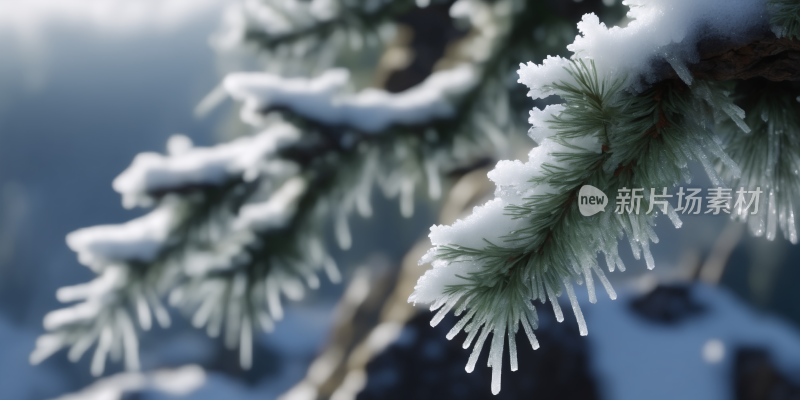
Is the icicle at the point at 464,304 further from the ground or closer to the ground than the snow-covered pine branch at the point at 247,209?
closer to the ground

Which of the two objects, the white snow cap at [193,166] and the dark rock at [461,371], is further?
the dark rock at [461,371]

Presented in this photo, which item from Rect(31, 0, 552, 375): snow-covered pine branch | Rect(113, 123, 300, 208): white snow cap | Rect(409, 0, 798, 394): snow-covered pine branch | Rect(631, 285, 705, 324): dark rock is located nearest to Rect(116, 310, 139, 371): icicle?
Rect(31, 0, 552, 375): snow-covered pine branch

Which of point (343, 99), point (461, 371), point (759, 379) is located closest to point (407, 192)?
point (343, 99)

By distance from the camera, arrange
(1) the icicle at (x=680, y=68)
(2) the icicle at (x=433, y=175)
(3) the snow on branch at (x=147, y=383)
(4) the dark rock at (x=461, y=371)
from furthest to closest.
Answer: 1. (3) the snow on branch at (x=147, y=383)
2. (4) the dark rock at (x=461, y=371)
3. (2) the icicle at (x=433, y=175)
4. (1) the icicle at (x=680, y=68)

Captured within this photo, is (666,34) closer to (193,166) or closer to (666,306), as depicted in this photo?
(193,166)

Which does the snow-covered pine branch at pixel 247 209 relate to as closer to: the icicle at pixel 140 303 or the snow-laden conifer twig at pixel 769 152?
the icicle at pixel 140 303

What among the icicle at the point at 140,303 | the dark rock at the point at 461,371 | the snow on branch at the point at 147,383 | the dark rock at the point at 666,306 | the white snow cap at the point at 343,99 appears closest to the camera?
the white snow cap at the point at 343,99

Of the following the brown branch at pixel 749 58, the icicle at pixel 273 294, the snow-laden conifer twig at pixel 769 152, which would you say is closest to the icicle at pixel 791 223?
the snow-laden conifer twig at pixel 769 152
